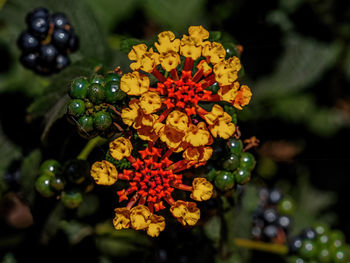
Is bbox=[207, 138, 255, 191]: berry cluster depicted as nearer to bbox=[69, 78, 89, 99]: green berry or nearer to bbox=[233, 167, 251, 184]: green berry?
bbox=[233, 167, 251, 184]: green berry

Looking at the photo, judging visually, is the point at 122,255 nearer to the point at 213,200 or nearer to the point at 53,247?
the point at 53,247

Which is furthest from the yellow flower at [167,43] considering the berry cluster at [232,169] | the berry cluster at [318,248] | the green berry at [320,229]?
the green berry at [320,229]

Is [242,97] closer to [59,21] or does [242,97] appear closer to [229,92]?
[229,92]

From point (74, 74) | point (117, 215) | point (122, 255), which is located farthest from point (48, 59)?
point (122, 255)

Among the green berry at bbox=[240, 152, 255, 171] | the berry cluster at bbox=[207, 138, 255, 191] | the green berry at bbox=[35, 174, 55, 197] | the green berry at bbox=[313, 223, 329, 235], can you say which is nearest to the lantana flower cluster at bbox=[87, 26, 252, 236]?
the berry cluster at bbox=[207, 138, 255, 191]

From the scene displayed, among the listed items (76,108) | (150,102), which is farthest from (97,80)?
(150,102)

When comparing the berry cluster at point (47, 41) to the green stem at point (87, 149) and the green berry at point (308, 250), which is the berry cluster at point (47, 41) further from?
the green berry at point (308, 250)
